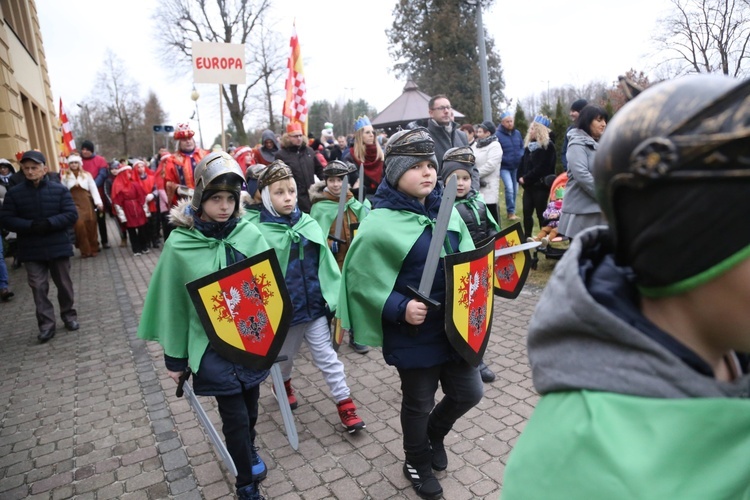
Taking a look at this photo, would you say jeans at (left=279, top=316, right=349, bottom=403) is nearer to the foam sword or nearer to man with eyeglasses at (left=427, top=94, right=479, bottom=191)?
the foam sword

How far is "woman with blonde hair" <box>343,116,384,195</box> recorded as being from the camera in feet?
21.5

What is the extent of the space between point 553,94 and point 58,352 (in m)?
77.1

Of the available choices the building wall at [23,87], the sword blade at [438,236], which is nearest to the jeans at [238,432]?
the sword blade at [438,236]

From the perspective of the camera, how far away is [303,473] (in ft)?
11.3

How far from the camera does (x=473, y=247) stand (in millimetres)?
3162

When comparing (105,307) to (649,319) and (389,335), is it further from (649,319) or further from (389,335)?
(649,319)

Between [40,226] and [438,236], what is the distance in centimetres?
566

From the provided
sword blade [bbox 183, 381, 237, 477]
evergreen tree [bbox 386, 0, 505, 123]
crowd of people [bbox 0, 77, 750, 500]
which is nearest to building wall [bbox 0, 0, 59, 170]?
crowd of people [bbox 0, 77, 750, 500]

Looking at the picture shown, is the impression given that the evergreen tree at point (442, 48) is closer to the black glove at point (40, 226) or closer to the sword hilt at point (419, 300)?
the black glove at point (40, 226)

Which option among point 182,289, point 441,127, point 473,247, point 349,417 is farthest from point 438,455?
point 441,127

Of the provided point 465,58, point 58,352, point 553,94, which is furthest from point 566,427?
point 553,94

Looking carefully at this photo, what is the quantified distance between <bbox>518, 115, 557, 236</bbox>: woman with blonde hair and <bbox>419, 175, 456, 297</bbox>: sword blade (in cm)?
585

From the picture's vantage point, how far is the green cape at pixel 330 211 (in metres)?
5.48

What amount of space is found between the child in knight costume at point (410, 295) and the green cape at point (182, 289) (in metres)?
0.81
